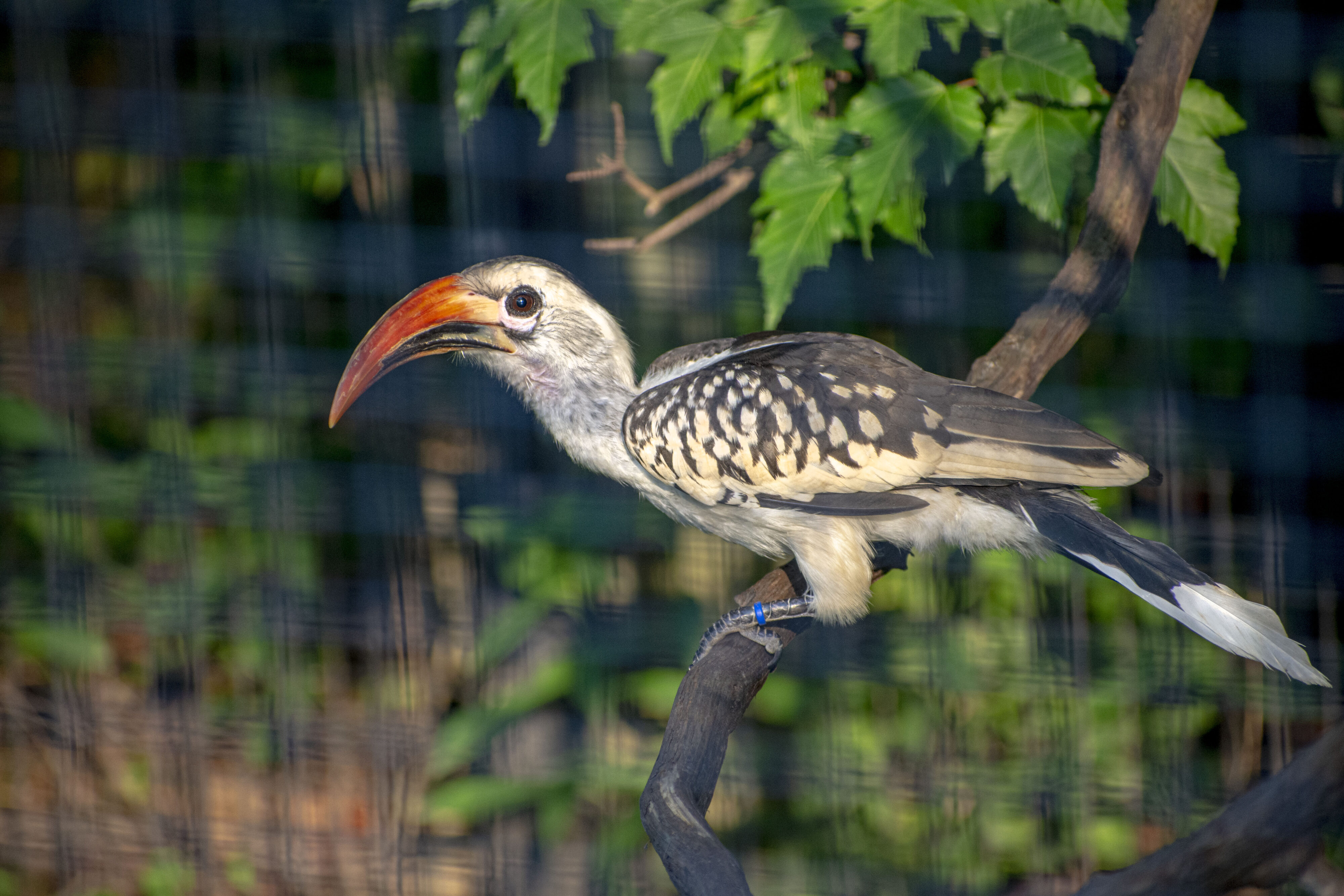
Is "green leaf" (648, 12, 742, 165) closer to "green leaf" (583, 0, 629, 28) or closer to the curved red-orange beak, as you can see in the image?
"green leaf" (583, 0, 629, 28)

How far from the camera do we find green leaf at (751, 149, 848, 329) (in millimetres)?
1427

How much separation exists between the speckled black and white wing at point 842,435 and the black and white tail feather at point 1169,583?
0.23 ft

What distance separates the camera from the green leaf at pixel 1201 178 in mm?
1432

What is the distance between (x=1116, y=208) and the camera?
1.48 metres

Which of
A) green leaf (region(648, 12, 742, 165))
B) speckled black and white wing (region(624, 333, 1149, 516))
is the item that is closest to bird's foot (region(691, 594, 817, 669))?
speckled black and white wing (region(624, 333, 1149, 516))

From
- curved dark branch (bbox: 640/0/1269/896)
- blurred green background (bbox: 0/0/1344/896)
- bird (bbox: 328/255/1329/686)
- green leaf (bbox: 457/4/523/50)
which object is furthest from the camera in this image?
blurred green background (bbox: 0/0/1344/896)

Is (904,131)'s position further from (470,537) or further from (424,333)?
(470,537)

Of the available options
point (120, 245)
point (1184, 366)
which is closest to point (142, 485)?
point (120, 245)

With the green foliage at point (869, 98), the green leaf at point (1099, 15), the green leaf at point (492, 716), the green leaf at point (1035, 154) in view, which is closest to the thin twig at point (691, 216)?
the green foliage at point (869, 98)

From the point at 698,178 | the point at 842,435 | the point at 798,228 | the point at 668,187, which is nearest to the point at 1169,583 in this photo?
the point at 842,435

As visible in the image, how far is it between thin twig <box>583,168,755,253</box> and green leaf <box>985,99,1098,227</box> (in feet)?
1.61

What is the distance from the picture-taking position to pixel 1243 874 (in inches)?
38.2

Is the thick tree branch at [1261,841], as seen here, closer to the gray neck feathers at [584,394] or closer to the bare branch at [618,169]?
the gray neck feathers at [584,394]

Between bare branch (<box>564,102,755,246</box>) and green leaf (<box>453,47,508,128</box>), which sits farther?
bare branch (<box>564,102,755,246</box>)
